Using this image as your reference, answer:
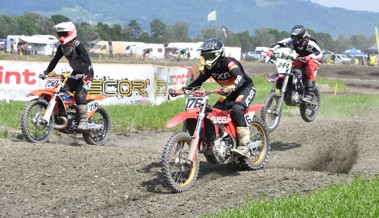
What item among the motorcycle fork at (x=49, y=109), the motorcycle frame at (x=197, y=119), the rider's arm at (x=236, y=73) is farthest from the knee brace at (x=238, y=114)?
the motorcycle fork at (x=49, y=109)

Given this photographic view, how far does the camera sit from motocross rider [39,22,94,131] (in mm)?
11578

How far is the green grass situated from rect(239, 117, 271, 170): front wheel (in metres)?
2.06

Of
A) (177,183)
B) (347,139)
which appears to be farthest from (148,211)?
(347,139)

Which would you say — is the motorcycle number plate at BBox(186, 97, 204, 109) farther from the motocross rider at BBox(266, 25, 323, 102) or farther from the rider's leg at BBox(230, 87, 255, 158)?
the motocross rider at BBox(266, 25, 323, 102)

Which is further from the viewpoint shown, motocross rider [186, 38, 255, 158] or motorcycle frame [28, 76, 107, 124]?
motorcycle frame [28, 76, 107, 124]

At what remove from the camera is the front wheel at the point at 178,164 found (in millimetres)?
8062

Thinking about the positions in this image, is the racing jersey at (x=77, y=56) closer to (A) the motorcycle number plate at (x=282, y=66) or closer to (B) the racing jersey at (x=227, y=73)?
(B) the racing jersey at (x=227, y=73)

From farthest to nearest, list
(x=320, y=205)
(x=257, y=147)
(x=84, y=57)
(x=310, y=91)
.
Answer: (x=310, y=91), (x=84, y=57), (x=257, y=147), (x=320, y=205)

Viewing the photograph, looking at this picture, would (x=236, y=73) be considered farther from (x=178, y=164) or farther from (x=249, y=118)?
(x=178, y=164)

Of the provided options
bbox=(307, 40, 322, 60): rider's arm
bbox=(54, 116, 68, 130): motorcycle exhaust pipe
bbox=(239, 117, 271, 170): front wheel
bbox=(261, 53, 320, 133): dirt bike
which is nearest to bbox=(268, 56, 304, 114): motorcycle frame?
bbox=(261, 53, 320, 133): dirt bike

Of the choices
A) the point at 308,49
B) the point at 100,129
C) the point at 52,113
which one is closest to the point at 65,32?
the point at 52,113

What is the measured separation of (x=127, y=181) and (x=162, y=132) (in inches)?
254

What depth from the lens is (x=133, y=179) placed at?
8.80 m

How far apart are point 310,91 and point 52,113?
5613mm
